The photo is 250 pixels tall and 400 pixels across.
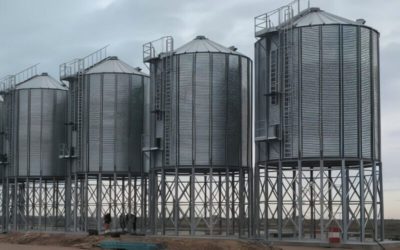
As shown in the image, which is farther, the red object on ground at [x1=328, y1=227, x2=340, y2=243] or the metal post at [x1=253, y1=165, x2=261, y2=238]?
the metal post at [x1=253, y1=165, x2=261, y2=238]

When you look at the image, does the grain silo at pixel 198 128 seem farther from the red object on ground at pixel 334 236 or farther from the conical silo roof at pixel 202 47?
the red object on ground at pixel 334 236

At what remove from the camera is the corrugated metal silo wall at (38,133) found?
63.8m

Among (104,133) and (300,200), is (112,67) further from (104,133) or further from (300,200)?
(300,200)

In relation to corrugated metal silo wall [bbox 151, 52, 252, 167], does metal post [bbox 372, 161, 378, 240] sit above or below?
below

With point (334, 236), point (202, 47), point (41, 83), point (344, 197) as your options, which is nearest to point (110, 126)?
point (202, 47)

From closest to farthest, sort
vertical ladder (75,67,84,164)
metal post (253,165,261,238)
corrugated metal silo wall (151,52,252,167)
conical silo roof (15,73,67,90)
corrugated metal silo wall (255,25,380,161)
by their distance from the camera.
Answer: corrugated metal silo wall (255,25,380,161)
metal post (253,165,261,238)
corrugated metal silo wall (151,52,252,167)
vertical ladder (75,67,84,164)
conical silo roof (15,73,67,90)

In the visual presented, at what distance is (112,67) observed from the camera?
59.5 meters

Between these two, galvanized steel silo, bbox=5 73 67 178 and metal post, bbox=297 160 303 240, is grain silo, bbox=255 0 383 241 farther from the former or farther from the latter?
galvanized steel silo, bbox=5 73 67 178

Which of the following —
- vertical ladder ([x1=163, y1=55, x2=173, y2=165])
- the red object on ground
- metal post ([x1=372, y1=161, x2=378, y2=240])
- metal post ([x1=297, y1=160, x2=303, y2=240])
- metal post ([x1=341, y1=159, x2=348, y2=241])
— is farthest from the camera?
vertical ladder ([x1=163, y1=55, x2=173, y2=165])

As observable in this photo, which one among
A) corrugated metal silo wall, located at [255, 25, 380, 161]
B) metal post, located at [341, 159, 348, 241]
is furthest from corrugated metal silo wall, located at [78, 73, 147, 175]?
metal post, located at [341, 159, 348, 241]

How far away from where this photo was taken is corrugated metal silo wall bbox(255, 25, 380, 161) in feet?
144

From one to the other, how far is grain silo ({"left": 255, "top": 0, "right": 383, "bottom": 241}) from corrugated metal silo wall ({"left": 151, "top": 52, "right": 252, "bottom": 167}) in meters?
4.61

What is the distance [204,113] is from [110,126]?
1049 centimetres

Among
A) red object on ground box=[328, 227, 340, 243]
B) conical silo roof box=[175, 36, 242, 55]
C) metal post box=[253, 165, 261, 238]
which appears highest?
conical silo roof box=[175, 36, 242, 55]
